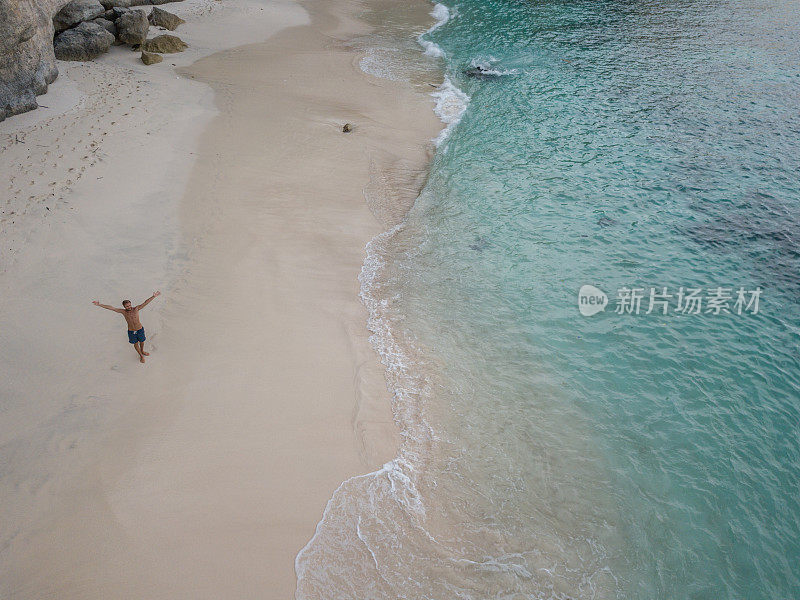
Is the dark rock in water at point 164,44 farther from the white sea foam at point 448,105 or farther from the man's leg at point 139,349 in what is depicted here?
the man's leg at point 139,349

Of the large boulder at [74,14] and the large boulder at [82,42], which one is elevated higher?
the large boulder at [74,14]

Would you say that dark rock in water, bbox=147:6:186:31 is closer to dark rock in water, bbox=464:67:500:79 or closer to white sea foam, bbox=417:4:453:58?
white sea foam, bbox=417:4:453:58

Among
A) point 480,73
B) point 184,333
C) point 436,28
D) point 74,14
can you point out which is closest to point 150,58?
point 74,14

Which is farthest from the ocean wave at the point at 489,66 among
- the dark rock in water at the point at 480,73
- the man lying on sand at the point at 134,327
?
the man lying on sand at the point at 134,327

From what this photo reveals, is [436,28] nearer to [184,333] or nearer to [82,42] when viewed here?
[82,42]

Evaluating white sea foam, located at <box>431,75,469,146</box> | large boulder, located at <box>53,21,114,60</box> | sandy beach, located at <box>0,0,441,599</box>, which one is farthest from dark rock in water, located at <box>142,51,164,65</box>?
white sea foam, located at <box>431,75,469,146</box>

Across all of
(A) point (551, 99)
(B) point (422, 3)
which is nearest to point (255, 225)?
(A) point (551, 99)
